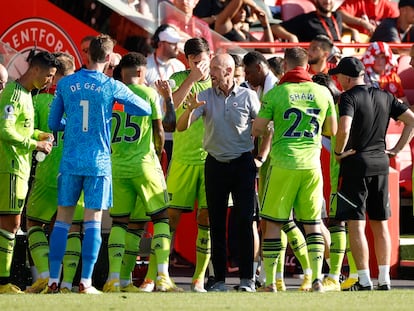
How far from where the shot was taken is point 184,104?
44.9ft

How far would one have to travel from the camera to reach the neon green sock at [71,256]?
12.8 meters

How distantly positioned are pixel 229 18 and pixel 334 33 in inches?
72.2

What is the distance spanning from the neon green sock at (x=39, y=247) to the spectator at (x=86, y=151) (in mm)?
714

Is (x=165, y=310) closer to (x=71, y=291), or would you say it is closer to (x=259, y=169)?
(x=71, y=291)

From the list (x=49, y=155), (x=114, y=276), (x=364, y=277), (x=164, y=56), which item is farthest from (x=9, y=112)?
(x=164, y=56)

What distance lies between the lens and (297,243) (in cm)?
1352

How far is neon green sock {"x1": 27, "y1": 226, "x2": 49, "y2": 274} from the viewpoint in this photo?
13.1 m

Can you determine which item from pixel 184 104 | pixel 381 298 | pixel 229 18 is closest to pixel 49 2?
pixel 229 18

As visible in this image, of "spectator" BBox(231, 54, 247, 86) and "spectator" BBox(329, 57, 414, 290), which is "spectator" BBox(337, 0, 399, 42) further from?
"spectator" BBox(329, 57, 414, 290)

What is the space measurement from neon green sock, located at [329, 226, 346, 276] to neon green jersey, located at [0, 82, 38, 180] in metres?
3.11

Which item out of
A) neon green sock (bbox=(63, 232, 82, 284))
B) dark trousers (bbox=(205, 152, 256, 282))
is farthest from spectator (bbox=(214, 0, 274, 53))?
neon green sock (bbox=(63, 232, 82, 284))

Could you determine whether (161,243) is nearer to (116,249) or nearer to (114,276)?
(116,249)

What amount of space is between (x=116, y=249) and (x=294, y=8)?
29.2 feet

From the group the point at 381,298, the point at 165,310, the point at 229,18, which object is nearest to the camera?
the point at 165,310
